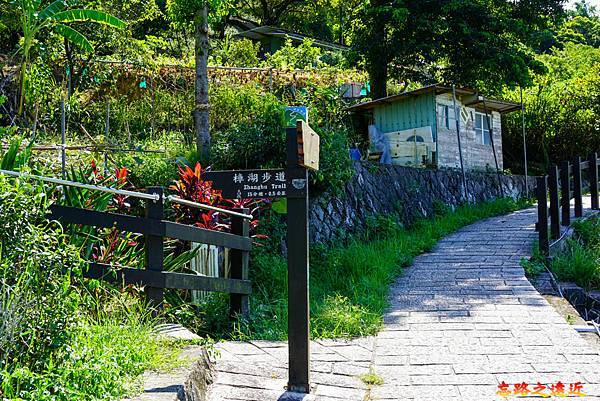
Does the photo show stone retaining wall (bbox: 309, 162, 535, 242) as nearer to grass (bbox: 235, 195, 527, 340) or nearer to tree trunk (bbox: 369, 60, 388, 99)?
grass (bbox: 235, 195, 527, 340)

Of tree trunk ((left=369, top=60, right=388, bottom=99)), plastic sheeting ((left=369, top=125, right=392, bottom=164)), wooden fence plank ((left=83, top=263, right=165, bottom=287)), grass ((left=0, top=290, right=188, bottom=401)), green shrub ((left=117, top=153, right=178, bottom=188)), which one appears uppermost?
tree trunk ((left=369, top=60, right=388, bottom=99))

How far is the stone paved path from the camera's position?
17.1ft

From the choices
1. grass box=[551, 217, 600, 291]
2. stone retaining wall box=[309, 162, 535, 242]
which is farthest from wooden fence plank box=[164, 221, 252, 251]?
grass box=[551, 217, 600, 291]

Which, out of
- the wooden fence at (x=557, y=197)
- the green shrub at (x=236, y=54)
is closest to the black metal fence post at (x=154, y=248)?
the wooden fence at (x=557, y=197)

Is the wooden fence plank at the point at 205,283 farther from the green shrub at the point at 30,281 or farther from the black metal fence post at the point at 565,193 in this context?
the black metal fence post at the point at 565,193

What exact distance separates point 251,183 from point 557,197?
743 cm

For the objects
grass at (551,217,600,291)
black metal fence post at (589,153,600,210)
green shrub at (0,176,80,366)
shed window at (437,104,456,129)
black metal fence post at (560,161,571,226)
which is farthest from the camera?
shed window at (437,104,456,129)

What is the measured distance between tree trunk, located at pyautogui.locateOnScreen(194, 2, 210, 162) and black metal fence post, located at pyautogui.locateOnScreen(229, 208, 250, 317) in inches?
175

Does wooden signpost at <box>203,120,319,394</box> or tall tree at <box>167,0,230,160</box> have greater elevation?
tall tree at <box>167,0,230,160</box>

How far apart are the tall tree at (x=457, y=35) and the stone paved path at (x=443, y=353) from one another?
10158 mm

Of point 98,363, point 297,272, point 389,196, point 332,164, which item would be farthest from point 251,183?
point 389,196

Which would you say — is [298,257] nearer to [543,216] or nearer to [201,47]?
[543,216]

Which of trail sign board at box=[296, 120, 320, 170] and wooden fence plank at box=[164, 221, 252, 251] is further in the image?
wooden fence plank at box=[164, 221, 252, 251]

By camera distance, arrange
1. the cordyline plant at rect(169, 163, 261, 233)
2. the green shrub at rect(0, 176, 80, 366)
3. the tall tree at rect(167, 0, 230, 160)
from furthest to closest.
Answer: the tall tree at rect(167, 0, 230, 160), the cordyline plant at rect(169, 163, 261, 233), the green shrub at rect(0, 176, 80, 366)
